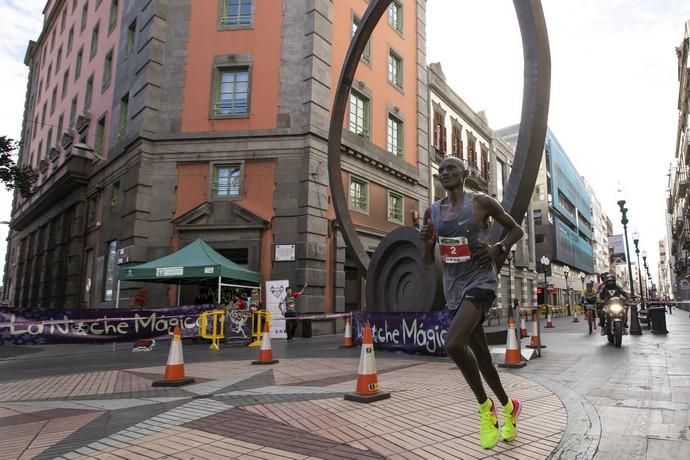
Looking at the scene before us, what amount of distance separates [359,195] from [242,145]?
555 centimetres

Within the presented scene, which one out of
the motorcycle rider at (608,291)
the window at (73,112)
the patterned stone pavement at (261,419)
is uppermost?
the window at (73,112)

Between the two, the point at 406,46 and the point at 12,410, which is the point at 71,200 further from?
the point at 12,410

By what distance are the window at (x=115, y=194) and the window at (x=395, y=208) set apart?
12199mm

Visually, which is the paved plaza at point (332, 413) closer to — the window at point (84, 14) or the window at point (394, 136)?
the window at point (394, 136)

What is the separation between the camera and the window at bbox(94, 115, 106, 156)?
23.5 meters

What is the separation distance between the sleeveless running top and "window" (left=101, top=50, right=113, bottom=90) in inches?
991

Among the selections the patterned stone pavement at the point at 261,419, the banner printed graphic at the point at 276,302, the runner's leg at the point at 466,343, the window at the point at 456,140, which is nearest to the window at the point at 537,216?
the window at the point at 456,140

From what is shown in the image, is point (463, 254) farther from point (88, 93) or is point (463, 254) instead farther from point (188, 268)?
point (88, 93)

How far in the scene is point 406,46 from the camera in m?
24.9

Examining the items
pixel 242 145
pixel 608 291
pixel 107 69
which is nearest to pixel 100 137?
pixel 107 69

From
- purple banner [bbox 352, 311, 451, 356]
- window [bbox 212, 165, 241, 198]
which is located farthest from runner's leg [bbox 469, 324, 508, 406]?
window [bbox 212, 165, 241, 198]

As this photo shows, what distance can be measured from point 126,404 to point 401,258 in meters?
6.92

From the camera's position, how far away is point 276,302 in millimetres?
15742

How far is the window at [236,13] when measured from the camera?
62.6 feet
